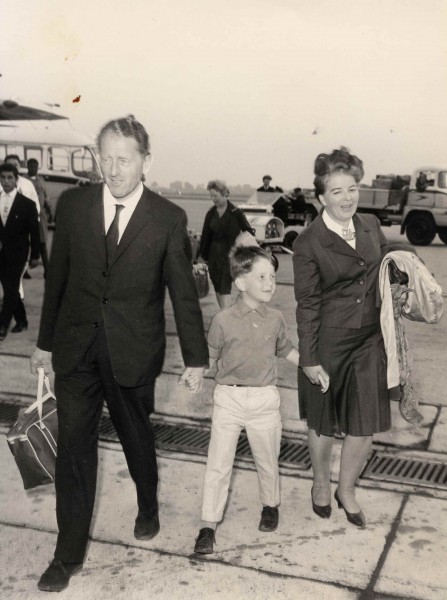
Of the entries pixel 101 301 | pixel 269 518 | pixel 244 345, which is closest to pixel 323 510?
pixel 269 518

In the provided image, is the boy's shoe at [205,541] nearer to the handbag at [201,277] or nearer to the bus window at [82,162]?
the handbag at [201,277]

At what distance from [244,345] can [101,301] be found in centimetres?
79

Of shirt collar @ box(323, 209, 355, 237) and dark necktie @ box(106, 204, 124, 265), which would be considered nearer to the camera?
dark necktie @ box(106, 204, 124, 265)

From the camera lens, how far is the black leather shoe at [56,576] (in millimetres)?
3332

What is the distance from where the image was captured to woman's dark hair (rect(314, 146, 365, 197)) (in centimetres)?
386

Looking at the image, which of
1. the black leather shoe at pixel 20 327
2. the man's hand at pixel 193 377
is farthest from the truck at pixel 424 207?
the man's hand at pixel 193 377

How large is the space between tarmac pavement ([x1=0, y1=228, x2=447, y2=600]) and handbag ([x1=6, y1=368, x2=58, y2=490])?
32 cm

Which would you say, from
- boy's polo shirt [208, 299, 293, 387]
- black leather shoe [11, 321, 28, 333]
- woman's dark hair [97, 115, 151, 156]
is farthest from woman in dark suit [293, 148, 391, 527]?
black leather shoe [11, 321, 28, 333]

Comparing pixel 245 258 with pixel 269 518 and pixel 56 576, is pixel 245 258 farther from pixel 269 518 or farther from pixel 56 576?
pixel 56 576

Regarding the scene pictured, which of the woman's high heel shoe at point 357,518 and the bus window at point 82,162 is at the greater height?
the bus window at point 82,162

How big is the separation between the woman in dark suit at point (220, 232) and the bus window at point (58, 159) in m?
17.6

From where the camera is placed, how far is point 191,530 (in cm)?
394

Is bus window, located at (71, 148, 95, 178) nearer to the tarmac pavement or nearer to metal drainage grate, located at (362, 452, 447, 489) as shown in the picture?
the tarmac pavement

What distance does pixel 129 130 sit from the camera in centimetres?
334
